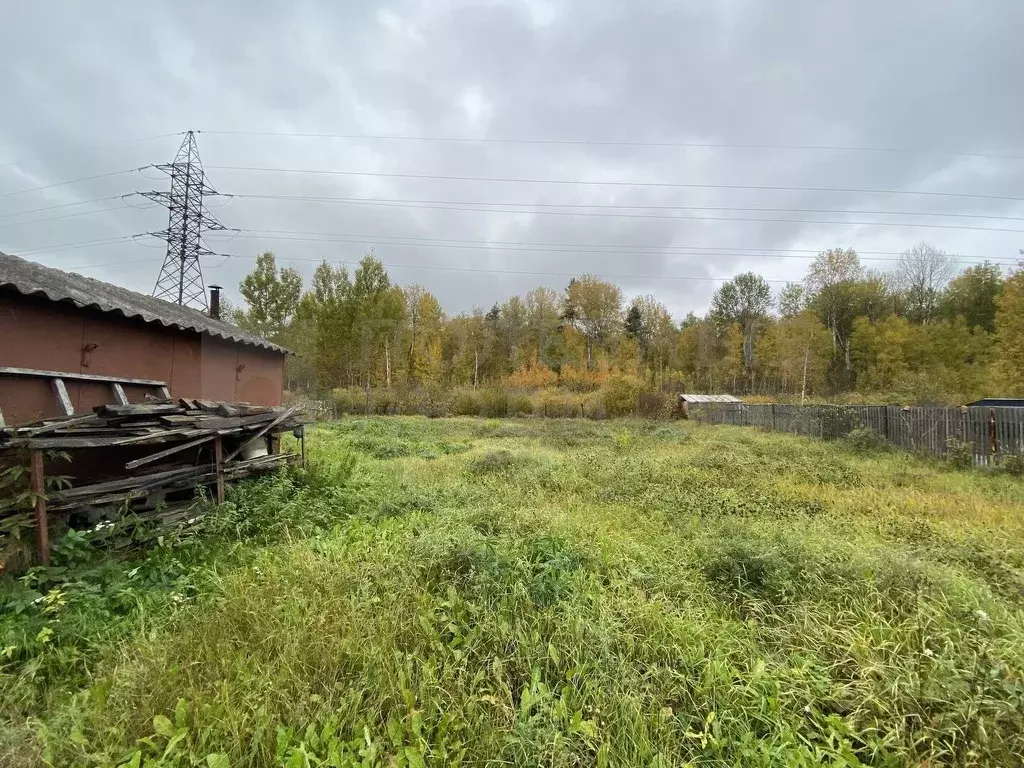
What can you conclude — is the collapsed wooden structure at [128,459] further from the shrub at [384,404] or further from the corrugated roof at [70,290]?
the shrub at [384,404]

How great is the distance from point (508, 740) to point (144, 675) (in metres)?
2.30

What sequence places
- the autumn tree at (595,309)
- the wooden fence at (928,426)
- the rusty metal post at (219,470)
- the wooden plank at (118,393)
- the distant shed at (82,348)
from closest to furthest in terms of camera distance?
the distant shed at (82,348) < the rusty metal post at (219,470) < the wooden plank at (118,393) < the wooden fence at (928,426) < the autumn tree at (595,309)

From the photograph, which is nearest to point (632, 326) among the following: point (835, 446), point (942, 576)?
point (835, 446)

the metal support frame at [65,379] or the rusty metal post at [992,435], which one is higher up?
the metal support frame at [65,379]

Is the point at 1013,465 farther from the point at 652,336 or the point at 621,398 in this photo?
the point at 652,336

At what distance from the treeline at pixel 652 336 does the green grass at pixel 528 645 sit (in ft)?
78.3

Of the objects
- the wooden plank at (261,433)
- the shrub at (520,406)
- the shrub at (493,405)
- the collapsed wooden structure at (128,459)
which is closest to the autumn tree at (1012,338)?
the shrub at (520,406)

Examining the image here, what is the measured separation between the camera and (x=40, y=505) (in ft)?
12.8

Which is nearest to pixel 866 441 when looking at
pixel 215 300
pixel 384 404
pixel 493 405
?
pixel 493 405

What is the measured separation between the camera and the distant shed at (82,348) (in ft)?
16.8

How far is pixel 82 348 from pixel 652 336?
39.5m

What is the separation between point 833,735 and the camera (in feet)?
6.84

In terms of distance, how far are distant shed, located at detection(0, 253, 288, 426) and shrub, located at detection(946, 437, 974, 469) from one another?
49.1ft

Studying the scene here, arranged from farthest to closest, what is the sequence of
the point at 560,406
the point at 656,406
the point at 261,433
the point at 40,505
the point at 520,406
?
1. the point at 520,406
2. the point at 560,406
3. the point at 656,406
4. the point at 261,433
5. the point at 40,505
